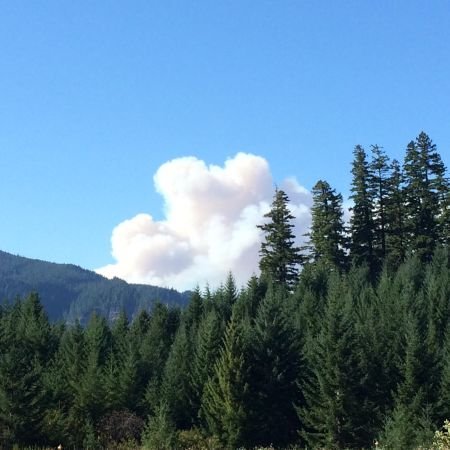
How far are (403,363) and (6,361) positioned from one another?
80.8ft

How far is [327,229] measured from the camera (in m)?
79.6

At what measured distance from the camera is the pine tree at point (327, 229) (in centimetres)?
7944

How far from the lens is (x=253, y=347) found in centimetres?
4388

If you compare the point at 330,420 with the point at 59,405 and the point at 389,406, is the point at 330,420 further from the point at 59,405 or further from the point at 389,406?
the point at 59,405

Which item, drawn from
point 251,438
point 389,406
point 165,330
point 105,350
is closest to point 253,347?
point 251,438

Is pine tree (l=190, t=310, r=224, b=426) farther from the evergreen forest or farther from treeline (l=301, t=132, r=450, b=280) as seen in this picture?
treeline (l=301, t=132, r=450, b=280)

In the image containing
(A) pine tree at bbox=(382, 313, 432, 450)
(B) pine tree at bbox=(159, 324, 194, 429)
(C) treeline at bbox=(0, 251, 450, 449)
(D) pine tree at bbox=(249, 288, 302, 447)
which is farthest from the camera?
(B) pine tree at bbox=(159, 324, 194, 429)

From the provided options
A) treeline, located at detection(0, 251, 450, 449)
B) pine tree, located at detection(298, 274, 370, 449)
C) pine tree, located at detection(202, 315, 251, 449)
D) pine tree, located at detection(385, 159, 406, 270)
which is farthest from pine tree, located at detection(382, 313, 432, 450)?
pine tree, located at detection(385, 159, 406, 270)

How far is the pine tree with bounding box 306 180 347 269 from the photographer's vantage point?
79438 mm

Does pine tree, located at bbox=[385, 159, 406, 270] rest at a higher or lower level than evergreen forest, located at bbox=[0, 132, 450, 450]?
higher

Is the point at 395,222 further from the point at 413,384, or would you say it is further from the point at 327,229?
the point at 413,384

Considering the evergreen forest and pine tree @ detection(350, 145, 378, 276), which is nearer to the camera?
the evergreen forest

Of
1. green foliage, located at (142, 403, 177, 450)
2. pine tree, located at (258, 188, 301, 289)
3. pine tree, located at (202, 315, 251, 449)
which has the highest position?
pine tree, located at (258, 188, 301, 289)

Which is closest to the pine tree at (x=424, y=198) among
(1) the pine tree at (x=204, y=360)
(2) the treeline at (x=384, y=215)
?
(2) the treeline at (x=384, y=215)
